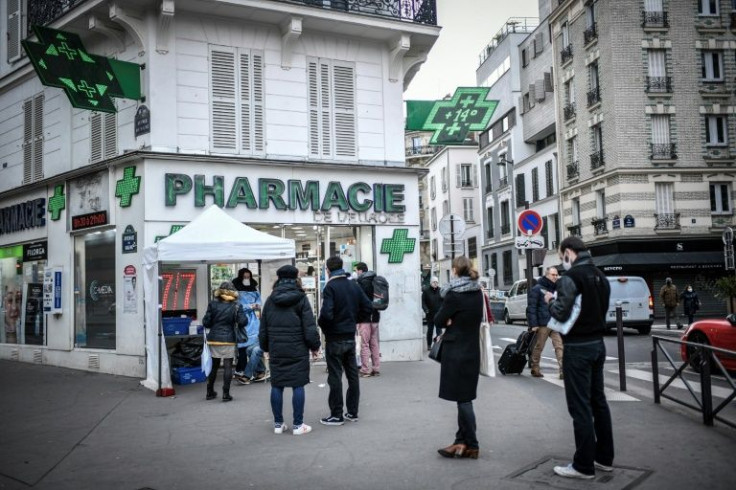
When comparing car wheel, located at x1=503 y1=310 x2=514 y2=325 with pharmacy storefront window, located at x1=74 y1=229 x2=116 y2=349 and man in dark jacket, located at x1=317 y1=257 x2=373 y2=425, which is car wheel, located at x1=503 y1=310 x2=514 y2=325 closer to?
pharmacy storefront window, located at x1=74 y1=229 x2=116 y2=349

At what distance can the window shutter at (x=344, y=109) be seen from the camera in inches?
567

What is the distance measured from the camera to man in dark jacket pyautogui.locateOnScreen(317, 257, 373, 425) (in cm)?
796

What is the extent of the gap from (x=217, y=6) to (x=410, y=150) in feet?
208

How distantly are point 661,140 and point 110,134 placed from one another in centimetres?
2555

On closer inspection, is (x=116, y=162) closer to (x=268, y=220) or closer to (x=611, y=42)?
(x=268, y=220)

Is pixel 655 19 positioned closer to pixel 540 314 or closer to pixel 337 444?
pixel 540 314

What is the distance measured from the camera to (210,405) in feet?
31.1

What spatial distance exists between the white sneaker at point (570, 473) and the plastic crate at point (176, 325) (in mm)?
7826

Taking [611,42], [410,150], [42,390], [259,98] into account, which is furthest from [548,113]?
[410,150]

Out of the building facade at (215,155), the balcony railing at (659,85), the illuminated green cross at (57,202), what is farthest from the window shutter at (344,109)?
the balcony railing at (659,85)

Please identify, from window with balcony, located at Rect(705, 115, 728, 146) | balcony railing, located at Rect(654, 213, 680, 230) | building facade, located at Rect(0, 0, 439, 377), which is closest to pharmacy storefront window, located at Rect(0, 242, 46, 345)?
building facade, located at Rect(0, 0, 439, 377)

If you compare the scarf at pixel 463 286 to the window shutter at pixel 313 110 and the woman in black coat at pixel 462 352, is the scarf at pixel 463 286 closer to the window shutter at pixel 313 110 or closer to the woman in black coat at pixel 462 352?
the woman in black coat at pixel 462 352

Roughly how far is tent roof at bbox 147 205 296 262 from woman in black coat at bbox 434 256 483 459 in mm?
5231

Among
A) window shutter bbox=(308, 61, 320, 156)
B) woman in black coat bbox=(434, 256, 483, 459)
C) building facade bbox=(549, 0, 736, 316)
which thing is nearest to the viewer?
woman in black coat bbox=(434, 256, 483, 459)
